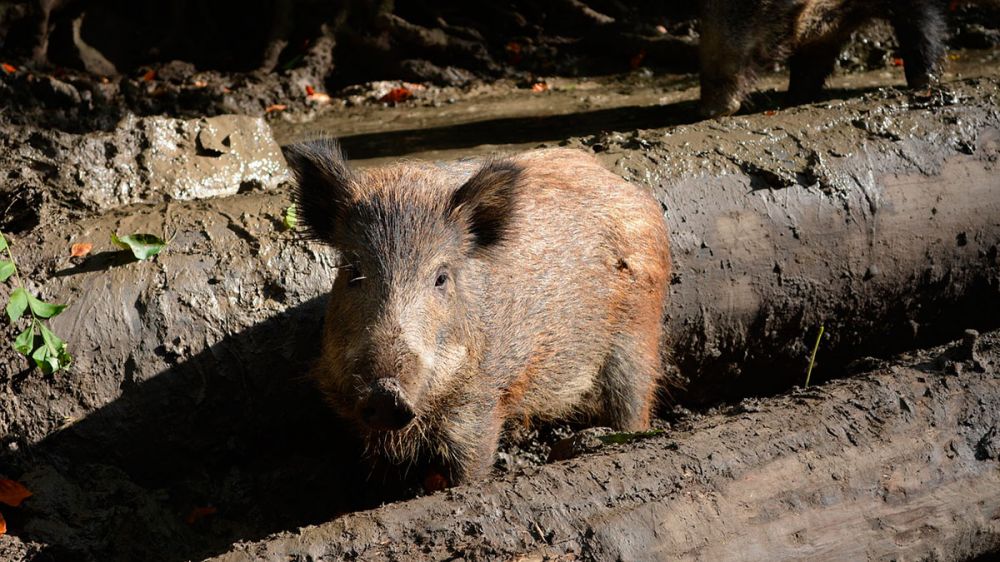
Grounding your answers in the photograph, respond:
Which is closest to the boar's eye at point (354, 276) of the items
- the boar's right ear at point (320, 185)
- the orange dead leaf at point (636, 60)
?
the boar's right ear at point (320, 185)

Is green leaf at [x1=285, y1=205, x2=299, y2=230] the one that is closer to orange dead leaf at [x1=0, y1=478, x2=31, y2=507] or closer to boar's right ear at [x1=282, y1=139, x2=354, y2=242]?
boar's right ear at [x1=282, y1=139, x2=354, y2=242]

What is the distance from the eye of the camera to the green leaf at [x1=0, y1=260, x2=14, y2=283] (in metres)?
4.32

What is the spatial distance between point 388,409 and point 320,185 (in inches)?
48.1

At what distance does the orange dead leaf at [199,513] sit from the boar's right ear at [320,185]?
1299 millimetres

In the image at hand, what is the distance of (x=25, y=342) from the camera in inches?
165

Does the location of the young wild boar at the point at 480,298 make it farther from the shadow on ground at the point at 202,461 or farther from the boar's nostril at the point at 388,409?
the shadow on ground at the point at 202,461

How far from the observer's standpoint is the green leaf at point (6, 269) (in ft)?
14.2

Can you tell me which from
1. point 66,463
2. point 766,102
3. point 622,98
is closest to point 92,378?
point 66,463

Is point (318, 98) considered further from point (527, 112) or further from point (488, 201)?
point (488, 201)

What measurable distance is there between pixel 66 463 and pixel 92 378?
0.36 meters

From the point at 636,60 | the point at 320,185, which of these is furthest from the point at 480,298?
the point at 636,60

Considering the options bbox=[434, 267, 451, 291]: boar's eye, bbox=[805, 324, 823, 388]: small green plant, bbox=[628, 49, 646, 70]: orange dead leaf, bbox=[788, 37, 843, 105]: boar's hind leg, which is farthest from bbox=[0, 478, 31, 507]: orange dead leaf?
bbox=[628, 49, 646, 70]: orange dead leaf

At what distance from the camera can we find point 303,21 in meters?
10.1

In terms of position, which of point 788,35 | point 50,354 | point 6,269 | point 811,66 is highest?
point 788,35
